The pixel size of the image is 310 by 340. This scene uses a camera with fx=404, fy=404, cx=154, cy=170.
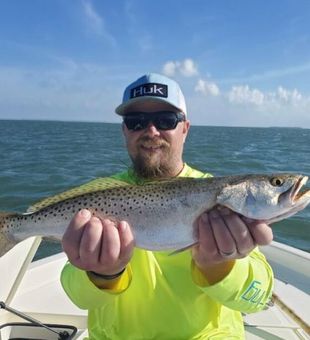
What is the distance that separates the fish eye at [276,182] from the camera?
2859 mm

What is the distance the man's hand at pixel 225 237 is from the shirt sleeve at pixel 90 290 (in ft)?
1.80

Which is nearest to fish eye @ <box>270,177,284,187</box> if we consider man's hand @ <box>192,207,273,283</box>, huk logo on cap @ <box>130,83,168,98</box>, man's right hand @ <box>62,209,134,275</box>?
man's hand @ <box>192,207,273,283</box>

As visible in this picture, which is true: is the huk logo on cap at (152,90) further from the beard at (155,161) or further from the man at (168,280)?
the man at (168,280)

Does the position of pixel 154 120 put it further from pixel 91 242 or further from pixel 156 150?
pixel 91 242

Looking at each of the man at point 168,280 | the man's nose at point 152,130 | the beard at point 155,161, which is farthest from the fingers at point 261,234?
the man's nose at point 152,130

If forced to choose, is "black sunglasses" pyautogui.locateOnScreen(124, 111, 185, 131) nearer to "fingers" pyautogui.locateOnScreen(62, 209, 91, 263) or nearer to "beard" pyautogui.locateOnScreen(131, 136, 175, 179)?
"beard" pyautogui.locateOnScreen(131, 136, 175, 179)

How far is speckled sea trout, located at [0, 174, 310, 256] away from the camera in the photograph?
9.17ft

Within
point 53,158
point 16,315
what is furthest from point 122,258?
point 53,158

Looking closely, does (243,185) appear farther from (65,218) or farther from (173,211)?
(65,218)

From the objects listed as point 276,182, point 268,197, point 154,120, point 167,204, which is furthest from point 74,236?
point 154,120

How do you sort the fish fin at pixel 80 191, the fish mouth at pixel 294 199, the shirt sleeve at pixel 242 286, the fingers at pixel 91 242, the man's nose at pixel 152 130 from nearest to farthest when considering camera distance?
the fingers at pixel 91 242
the fish mouth at pixel 294 199
the shirt sleeve at pixel 242 286
the fish fin at pixel 80 191
the man's nose at pixel 152 130

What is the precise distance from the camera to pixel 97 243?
256 centimetres

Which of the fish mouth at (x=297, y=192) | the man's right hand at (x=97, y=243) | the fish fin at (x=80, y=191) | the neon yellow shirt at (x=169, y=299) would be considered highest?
Answer: the fish mouth at (x=297, y=192)

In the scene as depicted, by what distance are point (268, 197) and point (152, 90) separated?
1.65 meters
